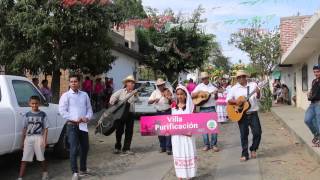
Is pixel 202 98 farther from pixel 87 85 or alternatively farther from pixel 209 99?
pixel 87 85

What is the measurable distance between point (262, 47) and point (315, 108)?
2337 centimetres

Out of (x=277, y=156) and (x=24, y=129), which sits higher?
(x=24, y=129)

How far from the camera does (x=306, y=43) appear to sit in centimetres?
1927

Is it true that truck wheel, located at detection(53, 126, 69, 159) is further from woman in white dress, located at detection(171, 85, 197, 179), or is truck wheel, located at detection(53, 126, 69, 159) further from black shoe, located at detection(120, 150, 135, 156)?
woman in white dress, located at detection(171, 85, 197, 179)

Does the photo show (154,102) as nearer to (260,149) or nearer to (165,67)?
(260,149)

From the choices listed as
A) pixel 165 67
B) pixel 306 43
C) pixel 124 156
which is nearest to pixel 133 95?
pixel 124 156

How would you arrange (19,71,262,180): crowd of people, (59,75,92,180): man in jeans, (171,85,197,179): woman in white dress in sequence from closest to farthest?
(171,85,197,179): woman in white dress → (19,71,262,180): crowd of people → (59,75,92,180): man in jeans

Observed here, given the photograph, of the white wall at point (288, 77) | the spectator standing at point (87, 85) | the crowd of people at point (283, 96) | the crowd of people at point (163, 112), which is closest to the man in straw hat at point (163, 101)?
the crowd of people at point (163, 112)

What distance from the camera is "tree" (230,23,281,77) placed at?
33.8 meters

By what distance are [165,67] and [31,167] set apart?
25.9 m

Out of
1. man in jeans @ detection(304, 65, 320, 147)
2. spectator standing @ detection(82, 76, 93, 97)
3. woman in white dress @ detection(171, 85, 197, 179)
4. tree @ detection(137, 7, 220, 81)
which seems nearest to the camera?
woman in white dress @ detection(171, 85, 197, 179)

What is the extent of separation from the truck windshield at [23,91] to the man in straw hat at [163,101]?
267 cm

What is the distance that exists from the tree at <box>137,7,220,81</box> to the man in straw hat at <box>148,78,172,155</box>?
76.5ft

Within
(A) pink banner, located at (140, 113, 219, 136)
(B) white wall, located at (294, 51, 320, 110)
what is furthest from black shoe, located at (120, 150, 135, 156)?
(B) white wall, located at (294, 51, 320, 110)
